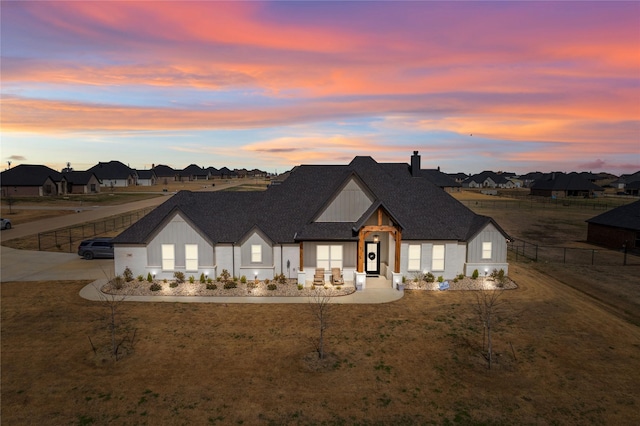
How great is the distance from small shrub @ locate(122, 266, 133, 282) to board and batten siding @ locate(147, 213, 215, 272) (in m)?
1.59

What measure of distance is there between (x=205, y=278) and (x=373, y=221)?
1263 centimetres

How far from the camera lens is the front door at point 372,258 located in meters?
27.2

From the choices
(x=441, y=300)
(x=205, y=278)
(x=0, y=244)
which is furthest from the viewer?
(x=0, y=244)

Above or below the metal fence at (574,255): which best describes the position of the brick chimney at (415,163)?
above

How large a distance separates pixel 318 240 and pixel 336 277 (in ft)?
9.46

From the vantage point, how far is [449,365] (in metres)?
14.7

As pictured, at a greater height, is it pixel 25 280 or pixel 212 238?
pixel 212 238

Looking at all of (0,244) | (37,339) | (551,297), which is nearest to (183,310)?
(37,339)

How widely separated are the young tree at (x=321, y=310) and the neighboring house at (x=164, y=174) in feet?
541

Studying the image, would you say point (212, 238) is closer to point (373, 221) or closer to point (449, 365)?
point (373, 221)

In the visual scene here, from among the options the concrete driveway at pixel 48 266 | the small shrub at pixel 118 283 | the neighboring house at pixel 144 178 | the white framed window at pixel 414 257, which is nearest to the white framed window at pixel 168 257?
the small shrub at pixel 118 283

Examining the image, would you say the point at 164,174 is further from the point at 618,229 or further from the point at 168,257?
the point at 618,229

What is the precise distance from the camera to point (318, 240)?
2523 centimetres

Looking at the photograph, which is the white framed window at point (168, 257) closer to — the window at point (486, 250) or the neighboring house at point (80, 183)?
the window at point (486, 250)
